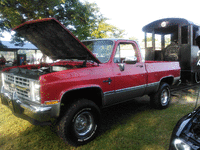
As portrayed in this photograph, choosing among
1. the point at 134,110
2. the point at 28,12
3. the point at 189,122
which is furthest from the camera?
the point at 28,12

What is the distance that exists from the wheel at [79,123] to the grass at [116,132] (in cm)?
16

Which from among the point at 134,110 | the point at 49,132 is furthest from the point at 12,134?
the point at 134,110

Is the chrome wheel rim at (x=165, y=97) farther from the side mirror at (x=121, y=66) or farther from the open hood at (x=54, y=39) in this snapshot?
the open hood at (x=54, y=39)

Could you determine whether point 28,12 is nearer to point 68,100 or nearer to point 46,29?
point 46,29

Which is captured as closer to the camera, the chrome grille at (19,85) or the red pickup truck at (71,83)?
the red pickup truck at (71,83)

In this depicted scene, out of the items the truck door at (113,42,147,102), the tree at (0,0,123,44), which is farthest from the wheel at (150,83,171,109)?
the tree at (0,0,123,44)

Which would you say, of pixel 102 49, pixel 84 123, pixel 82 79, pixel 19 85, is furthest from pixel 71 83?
pixel 102 49

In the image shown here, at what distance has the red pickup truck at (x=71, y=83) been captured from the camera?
8.94ft

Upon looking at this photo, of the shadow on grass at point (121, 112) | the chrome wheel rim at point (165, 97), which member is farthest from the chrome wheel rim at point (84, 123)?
the chrome wheel rim at point (165, 97)

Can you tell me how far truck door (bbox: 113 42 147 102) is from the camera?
371cm

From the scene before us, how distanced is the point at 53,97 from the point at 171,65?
3.99 m

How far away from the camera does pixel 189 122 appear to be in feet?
7.38

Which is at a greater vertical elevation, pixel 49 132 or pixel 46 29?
pixel 46 29

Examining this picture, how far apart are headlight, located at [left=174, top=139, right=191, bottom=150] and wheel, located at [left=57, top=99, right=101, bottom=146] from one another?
1.56m
